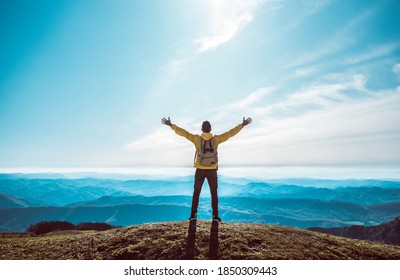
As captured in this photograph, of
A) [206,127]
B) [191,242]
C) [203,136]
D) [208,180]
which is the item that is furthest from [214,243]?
[206,127]

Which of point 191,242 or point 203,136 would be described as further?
point 203,136

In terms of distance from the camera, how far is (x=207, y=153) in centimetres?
1119

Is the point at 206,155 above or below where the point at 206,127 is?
below

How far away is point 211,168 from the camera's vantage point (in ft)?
36.9

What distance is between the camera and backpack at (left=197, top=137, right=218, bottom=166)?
36.6 ft

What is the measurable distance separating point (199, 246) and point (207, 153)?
3812mm

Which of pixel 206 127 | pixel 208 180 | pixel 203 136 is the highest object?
pixel 206 127

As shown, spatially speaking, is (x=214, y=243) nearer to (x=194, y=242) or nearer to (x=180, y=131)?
(x=194, y=242)

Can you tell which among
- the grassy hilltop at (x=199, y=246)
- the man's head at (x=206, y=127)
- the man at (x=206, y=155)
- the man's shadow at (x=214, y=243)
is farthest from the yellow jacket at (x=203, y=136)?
the grassy hilltop at (x=199, y=246)

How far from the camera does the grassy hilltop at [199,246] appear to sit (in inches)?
355

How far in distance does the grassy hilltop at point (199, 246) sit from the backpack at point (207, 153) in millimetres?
2887

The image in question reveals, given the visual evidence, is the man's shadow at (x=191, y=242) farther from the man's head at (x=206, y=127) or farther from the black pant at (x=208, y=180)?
the man's head at (x=206, y=127)

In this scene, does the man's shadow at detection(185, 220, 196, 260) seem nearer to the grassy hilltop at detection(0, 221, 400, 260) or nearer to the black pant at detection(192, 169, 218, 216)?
the grassy hilltop at detection(0, 221, 400, 260)
